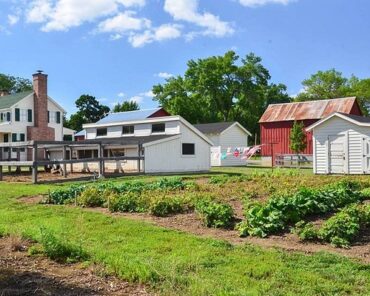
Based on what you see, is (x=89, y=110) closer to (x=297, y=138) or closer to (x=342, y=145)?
(x=297, y=138)

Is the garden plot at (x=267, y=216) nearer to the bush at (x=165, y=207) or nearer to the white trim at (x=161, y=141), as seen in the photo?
the bush at (x=165, y=207)

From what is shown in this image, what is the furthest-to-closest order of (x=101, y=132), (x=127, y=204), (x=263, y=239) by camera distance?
1. (x=101, y=132)
2. (x=127, y=204)
3. (x=263, y=239)

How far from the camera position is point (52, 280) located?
5.57 meters

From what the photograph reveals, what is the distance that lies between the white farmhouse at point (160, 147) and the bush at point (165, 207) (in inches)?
727

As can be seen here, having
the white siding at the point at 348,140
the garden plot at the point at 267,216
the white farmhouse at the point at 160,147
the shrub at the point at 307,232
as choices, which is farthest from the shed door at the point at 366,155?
the shrub at the point at 307,232

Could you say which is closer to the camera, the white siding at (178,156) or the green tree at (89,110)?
the white siding at (178,156)

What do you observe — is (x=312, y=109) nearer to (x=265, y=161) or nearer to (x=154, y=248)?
(x=265, y=161)

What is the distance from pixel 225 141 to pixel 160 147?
53.6 ft

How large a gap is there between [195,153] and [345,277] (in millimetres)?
27907

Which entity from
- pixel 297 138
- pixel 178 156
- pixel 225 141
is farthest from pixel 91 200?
pixel 297 138

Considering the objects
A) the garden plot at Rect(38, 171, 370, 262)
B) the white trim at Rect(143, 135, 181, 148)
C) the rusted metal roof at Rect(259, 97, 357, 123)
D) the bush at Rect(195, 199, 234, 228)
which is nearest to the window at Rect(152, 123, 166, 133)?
the white trim at Rect(143, 135, 181, 148)

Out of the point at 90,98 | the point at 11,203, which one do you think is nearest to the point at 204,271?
the point at 11,203

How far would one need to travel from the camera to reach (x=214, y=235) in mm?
7801

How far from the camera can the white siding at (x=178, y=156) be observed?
29.6 m
